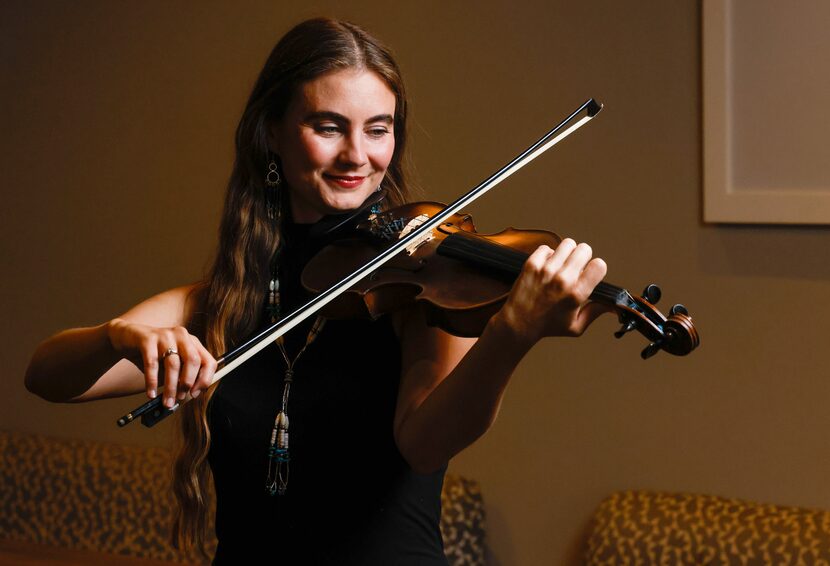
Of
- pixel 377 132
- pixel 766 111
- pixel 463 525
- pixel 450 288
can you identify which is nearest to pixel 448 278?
pixel 450 288

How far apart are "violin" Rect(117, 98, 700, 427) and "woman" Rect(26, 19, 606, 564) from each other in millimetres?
73

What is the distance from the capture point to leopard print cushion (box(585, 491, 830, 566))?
2.16 m

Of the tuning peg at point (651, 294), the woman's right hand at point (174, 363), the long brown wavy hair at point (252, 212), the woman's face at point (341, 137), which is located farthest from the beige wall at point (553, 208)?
the woman's right hand at point (174, 363)

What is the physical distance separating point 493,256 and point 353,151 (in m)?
0.26

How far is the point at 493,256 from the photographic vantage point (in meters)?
1.31

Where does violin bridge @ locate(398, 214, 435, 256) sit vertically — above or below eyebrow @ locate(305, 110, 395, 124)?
below

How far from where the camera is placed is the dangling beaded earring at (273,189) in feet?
5.22

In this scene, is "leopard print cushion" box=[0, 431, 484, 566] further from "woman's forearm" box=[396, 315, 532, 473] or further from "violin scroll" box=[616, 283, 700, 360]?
"violin scroll" box=[616, 283, 700, 360]

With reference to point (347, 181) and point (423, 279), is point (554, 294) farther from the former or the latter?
point (347, 181)

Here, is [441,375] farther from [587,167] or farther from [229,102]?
[229,102]

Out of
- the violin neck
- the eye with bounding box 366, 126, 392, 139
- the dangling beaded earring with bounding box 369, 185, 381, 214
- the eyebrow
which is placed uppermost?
the eyebrow

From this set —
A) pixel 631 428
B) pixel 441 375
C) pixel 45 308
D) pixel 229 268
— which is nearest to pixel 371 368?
pixel 441 375

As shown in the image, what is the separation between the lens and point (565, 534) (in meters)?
→ 2.50

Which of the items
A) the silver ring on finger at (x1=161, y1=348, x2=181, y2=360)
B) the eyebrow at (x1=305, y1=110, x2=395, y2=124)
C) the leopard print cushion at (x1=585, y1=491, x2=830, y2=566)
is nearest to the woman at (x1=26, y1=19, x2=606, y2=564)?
the eyebrow at (x1=305, y1=110, x2=395, y2=124)
